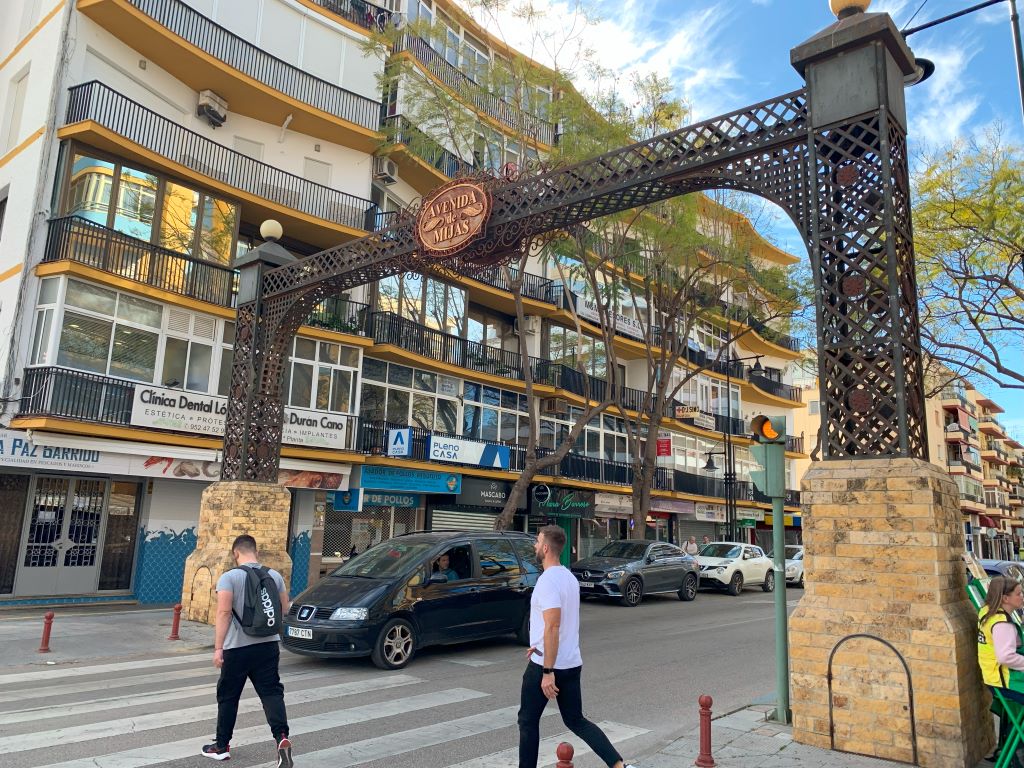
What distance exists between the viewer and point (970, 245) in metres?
16.0

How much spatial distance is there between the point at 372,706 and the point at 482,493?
17170mm

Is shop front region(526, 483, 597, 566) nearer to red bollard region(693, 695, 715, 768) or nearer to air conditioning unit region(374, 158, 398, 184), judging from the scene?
air conditioning unit region(374, 158, 398, 184)

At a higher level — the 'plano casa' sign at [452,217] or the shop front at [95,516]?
the 'plano casa' sign at [452,217]

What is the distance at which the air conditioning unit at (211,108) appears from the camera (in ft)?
64.7

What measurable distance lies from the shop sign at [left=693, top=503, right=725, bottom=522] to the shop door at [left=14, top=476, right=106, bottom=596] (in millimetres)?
26176

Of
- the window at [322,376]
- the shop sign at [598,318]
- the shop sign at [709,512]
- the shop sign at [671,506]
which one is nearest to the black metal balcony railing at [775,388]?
the shop sign at [709,512]

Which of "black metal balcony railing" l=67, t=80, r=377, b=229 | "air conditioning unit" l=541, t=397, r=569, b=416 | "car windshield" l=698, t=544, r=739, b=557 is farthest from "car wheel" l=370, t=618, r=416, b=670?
"air conditioning unit" l=541, t=397, r=569, b=416

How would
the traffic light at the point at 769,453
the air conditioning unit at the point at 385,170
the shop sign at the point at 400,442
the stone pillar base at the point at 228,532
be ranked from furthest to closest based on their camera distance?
the air conditioning unit at the point at 385,170 < the shop sign at the point at 400,442 < the stone pillar base at the point at 228,532 < the traffic light at the point at 769,453

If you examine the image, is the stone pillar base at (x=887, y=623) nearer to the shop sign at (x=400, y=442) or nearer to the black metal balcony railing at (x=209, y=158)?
the shop sign at (x=400, y=442)

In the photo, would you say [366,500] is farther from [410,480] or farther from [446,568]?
[446,568]

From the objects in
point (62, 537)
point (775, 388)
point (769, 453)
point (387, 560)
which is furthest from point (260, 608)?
point (775, 388)

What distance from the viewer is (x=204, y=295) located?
1861 centimetres

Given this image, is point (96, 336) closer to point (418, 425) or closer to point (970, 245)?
point (418, 425)

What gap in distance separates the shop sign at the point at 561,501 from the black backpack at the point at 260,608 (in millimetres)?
19733
